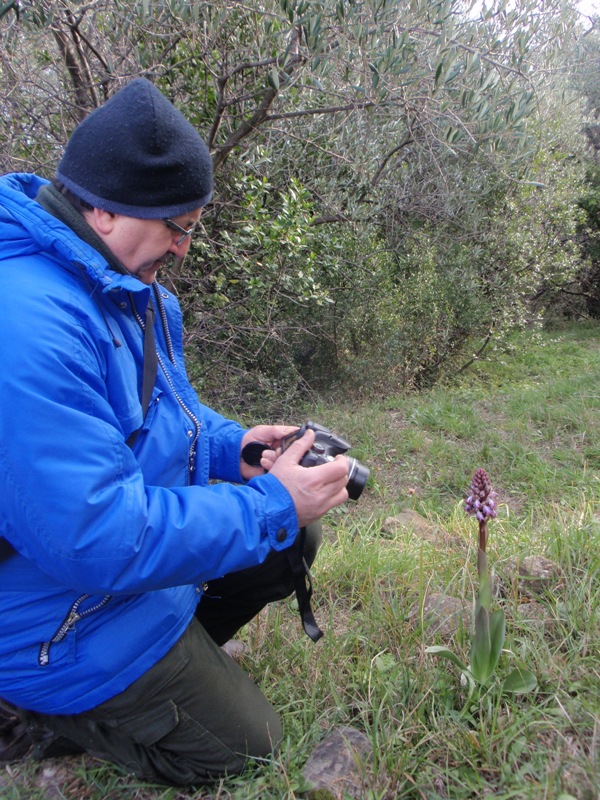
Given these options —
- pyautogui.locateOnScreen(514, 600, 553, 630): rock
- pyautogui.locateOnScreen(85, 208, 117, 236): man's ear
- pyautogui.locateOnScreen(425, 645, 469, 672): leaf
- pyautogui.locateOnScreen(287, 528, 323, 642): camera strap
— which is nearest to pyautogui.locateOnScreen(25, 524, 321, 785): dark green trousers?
pyautogui.locateOnScreen(287, 528, 323, 642): camera strap

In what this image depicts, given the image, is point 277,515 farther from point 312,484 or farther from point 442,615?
point 442,615

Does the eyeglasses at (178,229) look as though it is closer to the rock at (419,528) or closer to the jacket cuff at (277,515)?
the jacket cuff at (277,515)

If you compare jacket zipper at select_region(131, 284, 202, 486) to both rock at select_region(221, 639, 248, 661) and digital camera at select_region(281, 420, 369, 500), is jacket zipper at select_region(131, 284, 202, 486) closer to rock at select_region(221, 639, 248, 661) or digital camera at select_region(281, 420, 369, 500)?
digital camera at select_region(281, 420, 369, 500)

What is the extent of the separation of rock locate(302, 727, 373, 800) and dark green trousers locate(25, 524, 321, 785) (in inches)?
6.5

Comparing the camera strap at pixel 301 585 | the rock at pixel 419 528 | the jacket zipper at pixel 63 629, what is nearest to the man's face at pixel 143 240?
the jacket zipper at pixel 63 629

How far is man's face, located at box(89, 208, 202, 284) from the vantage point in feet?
5.55

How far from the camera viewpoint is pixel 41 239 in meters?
1.54

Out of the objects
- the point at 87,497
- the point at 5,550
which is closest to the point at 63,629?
the point at 5,550

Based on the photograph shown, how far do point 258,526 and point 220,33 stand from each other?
4.29 metres

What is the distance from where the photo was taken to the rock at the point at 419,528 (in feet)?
10.8

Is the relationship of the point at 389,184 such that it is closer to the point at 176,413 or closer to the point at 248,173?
the point at 248,173

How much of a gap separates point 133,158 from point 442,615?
1.88 m

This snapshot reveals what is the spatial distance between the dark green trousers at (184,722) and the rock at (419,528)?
1.60 m

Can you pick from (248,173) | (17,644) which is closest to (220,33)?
(248,173)
